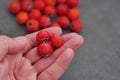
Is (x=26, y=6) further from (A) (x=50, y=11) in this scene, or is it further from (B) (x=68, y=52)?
(B) (x=68, y=52)

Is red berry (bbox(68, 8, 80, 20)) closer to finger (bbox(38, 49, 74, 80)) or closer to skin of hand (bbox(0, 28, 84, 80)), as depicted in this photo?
skin of hand (bbox(0, 28, 84, 80))

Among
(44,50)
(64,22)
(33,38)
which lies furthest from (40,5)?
(44,50)

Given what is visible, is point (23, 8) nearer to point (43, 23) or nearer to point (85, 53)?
point (43, 23)

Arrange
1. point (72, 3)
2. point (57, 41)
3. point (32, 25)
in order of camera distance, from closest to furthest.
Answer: point (57, 41) < point (32, 25) < point (72, 3)

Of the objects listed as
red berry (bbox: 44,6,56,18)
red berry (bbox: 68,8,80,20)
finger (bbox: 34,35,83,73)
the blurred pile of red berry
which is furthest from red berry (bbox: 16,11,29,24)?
finger (bbox: 34,35,83,73)

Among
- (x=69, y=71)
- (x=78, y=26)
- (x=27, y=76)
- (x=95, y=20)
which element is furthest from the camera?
(x=95, y=20)

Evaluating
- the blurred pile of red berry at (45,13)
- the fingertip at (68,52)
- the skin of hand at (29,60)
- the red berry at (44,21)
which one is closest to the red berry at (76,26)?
the blurred pile of red berry at (45,13)

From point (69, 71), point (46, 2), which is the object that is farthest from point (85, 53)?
point (46, 2)
